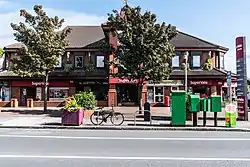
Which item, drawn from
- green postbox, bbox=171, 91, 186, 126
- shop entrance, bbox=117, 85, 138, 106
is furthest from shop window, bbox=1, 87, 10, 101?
green postbox, bbox=171, 91, 186, 126

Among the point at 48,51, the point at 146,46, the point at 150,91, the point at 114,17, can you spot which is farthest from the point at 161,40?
the point at 150,91

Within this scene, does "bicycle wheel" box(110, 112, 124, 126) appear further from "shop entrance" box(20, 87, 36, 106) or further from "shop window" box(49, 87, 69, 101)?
"shop entrance" box(20, 87, 36, 106)

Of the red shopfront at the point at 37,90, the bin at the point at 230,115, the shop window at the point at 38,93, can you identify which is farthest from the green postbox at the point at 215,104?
the shop window at the point at 38,93

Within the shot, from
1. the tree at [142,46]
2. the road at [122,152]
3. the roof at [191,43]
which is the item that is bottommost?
the road at [122,152]

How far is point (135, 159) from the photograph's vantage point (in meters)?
9.99

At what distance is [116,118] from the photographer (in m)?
22.0

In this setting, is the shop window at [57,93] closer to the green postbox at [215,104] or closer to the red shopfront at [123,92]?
the red shopfront at [123,92]

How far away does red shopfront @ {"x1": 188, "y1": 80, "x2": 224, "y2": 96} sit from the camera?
46.2m

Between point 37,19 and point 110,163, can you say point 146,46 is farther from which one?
point 110,163

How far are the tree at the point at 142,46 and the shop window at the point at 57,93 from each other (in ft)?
50.5

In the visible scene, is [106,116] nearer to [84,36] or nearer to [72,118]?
[72,118]

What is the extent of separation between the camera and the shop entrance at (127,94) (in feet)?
153

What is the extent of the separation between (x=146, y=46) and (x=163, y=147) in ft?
64.4

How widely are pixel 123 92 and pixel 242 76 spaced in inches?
907
